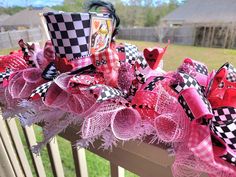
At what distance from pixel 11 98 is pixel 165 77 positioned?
1.31 ft

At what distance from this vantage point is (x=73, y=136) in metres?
0.54

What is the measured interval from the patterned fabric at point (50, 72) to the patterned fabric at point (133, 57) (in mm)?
162

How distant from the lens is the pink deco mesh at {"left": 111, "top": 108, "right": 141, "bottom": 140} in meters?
0.36

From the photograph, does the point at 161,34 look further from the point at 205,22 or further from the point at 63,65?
the point at 63,65

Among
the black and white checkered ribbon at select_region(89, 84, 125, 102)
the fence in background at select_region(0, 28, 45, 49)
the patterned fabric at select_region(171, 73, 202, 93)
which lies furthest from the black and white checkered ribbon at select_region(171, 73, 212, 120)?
the fence in background at select_region(0, 28, 45, 49)

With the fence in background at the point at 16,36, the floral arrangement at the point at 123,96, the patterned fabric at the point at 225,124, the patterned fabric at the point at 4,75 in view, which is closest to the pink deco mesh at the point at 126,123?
the floral arrangement at the point at 123,96

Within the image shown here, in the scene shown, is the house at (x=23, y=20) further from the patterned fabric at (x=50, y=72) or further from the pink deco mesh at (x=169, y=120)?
the pink deco mesh at (x=169, y=120)

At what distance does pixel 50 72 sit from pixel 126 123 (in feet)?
0.74

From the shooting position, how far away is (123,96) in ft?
1.29

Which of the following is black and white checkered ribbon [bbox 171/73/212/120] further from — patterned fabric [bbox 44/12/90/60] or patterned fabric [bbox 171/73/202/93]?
patterned fabric [bbox 44/12/90/60]

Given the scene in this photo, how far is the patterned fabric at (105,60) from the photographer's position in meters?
0.39

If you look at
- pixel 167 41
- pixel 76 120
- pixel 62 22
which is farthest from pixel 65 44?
pixel 167 41

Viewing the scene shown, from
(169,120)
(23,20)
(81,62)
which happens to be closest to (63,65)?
(81,62)

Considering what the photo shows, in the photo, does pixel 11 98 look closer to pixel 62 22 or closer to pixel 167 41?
pixel 62 22
